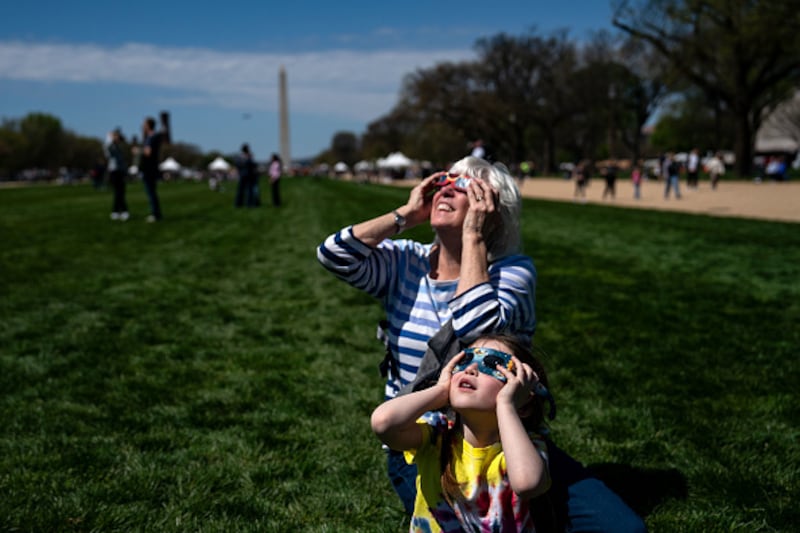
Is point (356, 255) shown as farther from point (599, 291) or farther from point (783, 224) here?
point (783, 224)

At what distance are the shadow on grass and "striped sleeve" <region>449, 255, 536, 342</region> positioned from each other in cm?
119

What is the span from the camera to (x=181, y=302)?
24.3 feet

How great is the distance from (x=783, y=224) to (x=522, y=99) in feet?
178

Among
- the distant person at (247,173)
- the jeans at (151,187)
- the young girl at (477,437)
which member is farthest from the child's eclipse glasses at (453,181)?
the distant person at (247,173)

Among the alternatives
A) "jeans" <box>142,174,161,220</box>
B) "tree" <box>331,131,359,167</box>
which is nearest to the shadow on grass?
"jeans" <box>142,174,161,220</box>

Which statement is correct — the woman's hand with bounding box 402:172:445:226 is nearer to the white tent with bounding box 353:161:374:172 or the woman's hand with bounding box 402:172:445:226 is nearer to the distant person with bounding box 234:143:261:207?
the distant person with bounding box 234:143:261:207

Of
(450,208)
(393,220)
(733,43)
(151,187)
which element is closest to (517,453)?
(450,208)

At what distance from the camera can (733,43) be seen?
122 feet

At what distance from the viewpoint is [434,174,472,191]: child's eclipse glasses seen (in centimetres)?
254

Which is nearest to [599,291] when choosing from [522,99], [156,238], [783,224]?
[156,238]

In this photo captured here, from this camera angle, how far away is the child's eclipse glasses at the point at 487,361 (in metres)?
2.02

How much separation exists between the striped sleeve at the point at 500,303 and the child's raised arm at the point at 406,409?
19 cm

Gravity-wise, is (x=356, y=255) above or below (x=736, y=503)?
above

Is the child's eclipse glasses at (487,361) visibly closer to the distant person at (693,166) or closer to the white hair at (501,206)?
the white hair at (501,206)
